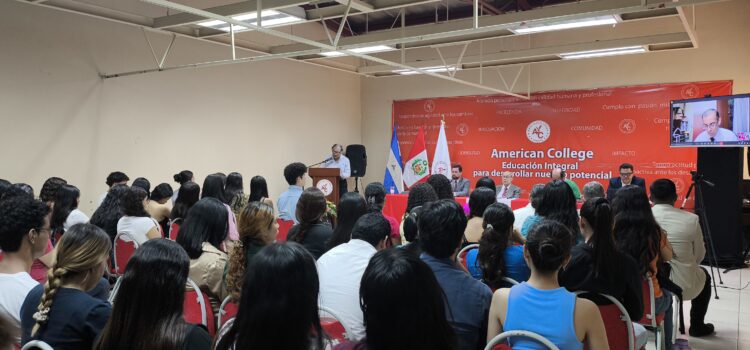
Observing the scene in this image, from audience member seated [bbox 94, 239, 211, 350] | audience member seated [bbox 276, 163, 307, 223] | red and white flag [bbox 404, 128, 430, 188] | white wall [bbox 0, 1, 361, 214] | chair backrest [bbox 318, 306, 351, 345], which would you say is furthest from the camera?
red and white flag [bbox 404, 128, 430, 188]

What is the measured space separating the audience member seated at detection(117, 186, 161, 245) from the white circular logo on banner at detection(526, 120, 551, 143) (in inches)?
297

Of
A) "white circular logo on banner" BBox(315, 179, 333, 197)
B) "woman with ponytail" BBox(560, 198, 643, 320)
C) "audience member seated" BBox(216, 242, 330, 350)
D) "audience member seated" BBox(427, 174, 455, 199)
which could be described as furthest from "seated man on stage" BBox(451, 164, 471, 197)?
"audience member seated" BBox(216, 242, 330, 350)

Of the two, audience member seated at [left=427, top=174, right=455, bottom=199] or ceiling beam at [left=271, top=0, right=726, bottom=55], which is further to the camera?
audience member seated at [left=427, top=174, right=455, bottom=199]

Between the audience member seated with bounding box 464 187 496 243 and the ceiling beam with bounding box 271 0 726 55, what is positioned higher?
the ceiling beam with bounding box 271 0 726 55

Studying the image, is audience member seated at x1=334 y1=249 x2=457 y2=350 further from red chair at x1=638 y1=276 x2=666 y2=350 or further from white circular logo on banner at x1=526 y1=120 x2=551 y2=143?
white circular logo on banner at x1=526 y1=120 x2=551 y2=143

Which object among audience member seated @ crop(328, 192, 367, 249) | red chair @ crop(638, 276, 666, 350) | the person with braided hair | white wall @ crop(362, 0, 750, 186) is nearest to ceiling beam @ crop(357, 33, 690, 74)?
white wall @ crop(362, 0, 750, 186)

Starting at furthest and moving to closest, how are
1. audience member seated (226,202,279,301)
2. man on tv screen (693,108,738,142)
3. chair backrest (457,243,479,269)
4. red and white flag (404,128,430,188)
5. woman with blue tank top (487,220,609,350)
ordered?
red and white flag (404,128,430,188)
man on tv screen (693,108,738,142)
chair backrest (457,243,479,269)
audience member seated (226,202,279,301)
woman with blue tank top (487,220,609,350)

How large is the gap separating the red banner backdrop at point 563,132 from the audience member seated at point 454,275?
7643 mm

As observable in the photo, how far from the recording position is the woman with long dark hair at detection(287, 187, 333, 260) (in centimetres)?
326

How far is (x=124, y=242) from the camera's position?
143 inches

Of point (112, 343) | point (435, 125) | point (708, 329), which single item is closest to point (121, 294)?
point (112, 343)

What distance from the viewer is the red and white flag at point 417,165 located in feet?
34.8

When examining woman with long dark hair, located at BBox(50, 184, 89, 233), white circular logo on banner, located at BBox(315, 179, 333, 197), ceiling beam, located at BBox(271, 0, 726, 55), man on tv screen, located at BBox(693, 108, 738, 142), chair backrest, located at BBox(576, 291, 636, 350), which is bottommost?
chair backrest, located at BBox(576, 291, 636, 350)

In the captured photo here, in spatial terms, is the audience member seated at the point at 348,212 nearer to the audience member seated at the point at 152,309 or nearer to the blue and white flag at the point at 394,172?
the audience member seated at the point at 152,309
